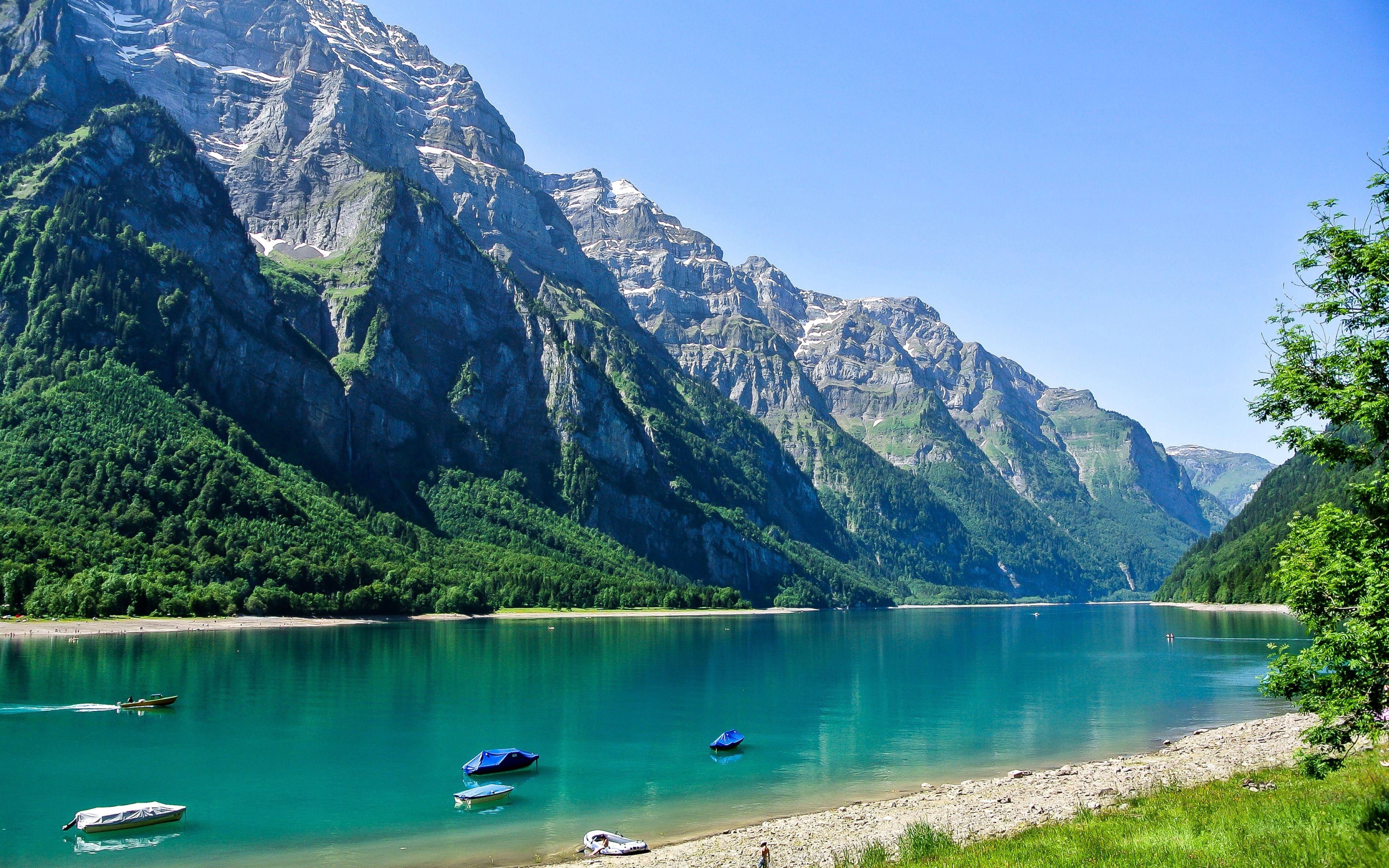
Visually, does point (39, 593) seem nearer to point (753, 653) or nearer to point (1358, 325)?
point (753, 653)

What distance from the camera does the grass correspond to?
23.4 metres

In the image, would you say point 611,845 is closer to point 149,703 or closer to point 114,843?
point 114,843

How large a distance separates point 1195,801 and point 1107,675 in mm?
92614

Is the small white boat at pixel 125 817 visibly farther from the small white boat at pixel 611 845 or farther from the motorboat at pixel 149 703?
the motorboat at pixel 149 703

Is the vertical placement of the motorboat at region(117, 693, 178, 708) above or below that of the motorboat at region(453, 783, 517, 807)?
above

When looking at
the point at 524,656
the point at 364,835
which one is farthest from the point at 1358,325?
the point at 524,656

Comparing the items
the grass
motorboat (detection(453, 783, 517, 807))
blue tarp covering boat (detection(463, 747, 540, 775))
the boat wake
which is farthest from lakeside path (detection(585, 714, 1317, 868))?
the boat wake

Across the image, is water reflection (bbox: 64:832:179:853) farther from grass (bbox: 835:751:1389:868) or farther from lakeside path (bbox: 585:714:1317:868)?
grass (bbox: 835:751:1389:868)

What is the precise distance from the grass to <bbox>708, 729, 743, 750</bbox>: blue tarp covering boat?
31.9 metres

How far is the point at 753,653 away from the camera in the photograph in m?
154

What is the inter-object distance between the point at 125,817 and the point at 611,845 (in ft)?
81.2

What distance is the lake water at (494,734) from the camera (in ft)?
154

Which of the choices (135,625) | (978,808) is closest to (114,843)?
(978,808)

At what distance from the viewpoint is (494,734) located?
73188mm
